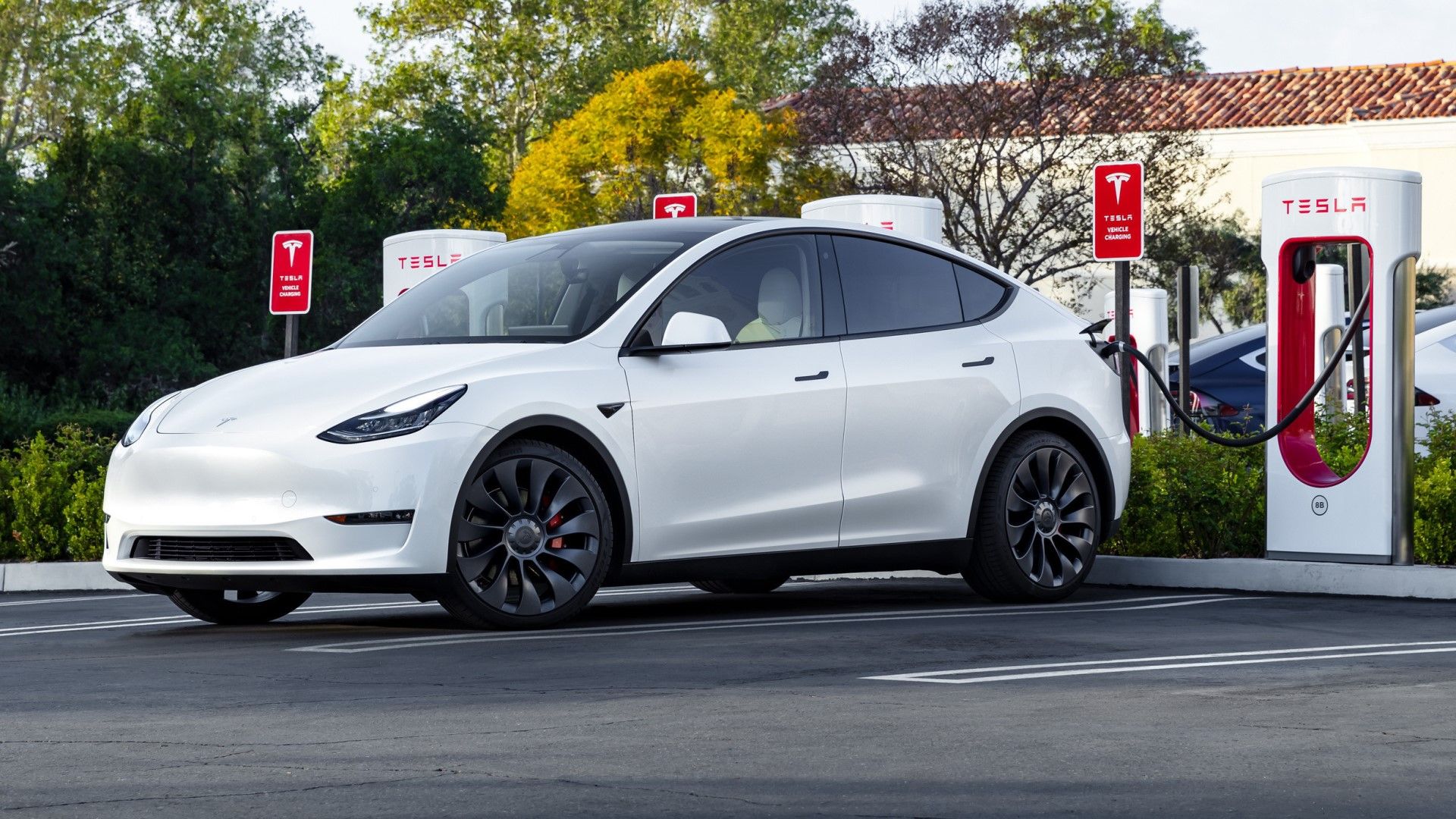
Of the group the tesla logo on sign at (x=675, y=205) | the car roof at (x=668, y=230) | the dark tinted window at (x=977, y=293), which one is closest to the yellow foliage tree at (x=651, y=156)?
the tesla logo on sign at (x=675, y=205)

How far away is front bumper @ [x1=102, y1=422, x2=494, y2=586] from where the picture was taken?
25.4ft

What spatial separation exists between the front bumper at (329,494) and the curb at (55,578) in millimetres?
4815

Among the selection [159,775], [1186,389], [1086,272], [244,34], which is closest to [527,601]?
[159,775]

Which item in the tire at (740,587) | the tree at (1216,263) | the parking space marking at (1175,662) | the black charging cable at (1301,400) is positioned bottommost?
the parking space marking at (1175,662)

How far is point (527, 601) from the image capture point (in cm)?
811

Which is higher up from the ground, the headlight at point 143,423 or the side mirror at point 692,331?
the side mirror at point 692,331

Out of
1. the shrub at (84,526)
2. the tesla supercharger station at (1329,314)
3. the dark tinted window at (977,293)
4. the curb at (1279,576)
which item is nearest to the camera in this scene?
the dark tinted window at (977,293)

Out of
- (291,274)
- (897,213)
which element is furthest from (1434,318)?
(291,274)

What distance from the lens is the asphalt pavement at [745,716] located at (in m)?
4.62

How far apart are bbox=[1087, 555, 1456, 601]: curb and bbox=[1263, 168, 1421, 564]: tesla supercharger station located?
0.18 m

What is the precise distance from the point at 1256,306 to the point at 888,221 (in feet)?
136

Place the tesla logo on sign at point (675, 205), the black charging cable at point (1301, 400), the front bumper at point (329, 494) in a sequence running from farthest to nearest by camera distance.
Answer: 1. the tesla logo on sign at point (675, 205)
2. the black charging cable at point (1301, 400)
3. the front bumper at point (329, 494)

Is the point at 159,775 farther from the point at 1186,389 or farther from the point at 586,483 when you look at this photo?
the point at 1186,389

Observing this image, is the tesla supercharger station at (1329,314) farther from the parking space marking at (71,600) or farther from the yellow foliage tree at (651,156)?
the yellow foliage tree at (651,156)
